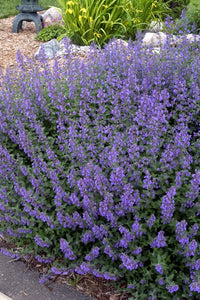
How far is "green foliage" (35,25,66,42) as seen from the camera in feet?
24.8

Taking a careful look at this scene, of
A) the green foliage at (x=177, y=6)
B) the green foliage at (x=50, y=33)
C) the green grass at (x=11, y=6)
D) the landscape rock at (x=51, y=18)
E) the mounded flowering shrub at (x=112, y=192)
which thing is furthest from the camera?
the green grass at (x=11, y=6)

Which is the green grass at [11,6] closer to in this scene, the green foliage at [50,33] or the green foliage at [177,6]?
the green foliage at [50,33]

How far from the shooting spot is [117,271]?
244 centimetres

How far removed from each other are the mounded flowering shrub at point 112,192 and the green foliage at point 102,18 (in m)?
3.24

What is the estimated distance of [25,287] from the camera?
2.64 m

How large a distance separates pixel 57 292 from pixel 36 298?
154 mm

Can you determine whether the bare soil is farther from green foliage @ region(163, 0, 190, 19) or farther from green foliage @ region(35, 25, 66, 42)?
green foliage @ region(163, 0, 190, 19)

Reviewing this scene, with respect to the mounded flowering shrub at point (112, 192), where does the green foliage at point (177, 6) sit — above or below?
above

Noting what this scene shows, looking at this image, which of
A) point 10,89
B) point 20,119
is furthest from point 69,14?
point 20,119

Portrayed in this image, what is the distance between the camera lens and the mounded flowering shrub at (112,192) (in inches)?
93.0

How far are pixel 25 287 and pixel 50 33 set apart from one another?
20.0 feet

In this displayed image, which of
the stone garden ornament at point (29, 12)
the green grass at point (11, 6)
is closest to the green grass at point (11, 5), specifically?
the green grass at point (11, 6)

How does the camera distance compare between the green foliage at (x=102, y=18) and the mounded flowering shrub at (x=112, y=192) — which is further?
the green foliage at (x=102, y=18)

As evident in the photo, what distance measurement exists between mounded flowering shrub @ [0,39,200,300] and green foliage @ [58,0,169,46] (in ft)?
10.6
